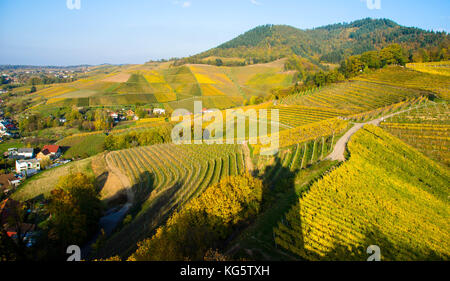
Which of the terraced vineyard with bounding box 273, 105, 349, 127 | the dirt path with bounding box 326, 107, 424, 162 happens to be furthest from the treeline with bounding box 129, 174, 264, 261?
the terraced vineyard with bounding box 273, 105, 349, 127

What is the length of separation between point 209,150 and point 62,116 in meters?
75.3

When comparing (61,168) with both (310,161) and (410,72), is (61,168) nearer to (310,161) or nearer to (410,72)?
(310,161)

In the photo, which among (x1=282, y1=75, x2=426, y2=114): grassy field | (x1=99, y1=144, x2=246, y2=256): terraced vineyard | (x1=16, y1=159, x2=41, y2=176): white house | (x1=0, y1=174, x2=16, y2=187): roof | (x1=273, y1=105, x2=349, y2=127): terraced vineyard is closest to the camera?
(x1=99, y1=144, x2=246, y2=256): terraced vineyard

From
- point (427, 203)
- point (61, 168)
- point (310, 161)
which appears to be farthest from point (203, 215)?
point (61, 168)

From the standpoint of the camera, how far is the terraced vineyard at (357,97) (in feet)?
145

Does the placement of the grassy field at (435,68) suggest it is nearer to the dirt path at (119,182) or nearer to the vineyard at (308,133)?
the vineyard at (308,133)

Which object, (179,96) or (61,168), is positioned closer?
(61,168)

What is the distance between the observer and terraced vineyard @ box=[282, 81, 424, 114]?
145ft

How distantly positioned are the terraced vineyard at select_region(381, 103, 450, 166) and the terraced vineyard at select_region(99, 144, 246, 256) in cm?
2137

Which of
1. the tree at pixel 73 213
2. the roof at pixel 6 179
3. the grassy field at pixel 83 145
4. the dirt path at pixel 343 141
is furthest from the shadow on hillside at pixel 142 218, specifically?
the grassy field at pixel 83 145

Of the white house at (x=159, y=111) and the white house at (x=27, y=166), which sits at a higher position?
the white house at (x=159, y=111)

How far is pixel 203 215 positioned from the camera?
65.9ft

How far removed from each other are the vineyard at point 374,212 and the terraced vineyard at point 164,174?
13236 millimetres

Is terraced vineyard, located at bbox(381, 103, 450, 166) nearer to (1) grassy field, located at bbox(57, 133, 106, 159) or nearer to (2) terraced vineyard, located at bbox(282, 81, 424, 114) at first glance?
(2) terraced vineyard, located at bbox(282, 81, 424, 114)
